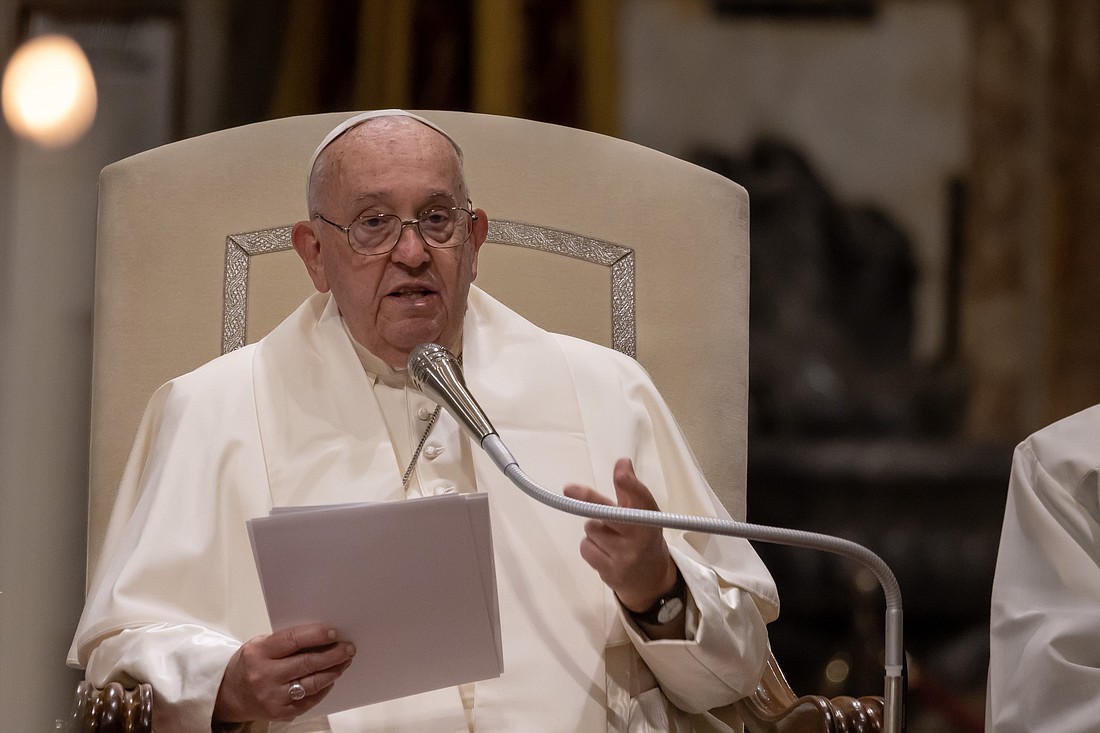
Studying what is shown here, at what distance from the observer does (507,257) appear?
2865 millimetres

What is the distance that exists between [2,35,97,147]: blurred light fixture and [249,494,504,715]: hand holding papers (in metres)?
0.66

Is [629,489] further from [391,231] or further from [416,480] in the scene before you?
[391,231]

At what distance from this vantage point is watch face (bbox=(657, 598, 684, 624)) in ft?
7.14

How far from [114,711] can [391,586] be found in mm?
445

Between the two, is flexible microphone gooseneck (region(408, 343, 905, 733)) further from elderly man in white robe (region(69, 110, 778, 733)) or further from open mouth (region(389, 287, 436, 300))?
open mouth (region(389, 287, 436, 300))

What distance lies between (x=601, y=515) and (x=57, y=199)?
0.78 meters

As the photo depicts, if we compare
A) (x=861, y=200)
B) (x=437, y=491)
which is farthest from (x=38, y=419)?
(x=861, y=200)

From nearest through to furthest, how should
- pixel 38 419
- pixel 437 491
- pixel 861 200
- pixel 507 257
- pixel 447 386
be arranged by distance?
pixel 38 419
pixel 447 386
pixel 437 491
pixel 507 257
pixel 861 200

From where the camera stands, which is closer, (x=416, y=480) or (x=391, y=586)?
(x=391, y=586)

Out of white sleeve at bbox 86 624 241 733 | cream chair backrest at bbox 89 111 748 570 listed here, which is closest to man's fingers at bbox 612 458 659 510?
white sleeve at bbox 86 624 241 733

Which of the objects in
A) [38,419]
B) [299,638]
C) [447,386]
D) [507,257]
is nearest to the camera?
[38,419]

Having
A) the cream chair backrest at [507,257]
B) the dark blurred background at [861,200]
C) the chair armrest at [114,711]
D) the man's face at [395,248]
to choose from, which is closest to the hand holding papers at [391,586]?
the chair armrest at [114,711]

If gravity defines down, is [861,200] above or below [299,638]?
above

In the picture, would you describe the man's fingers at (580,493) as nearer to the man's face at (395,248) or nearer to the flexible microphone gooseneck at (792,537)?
the flexible microphone gooseneck at (792,537)
